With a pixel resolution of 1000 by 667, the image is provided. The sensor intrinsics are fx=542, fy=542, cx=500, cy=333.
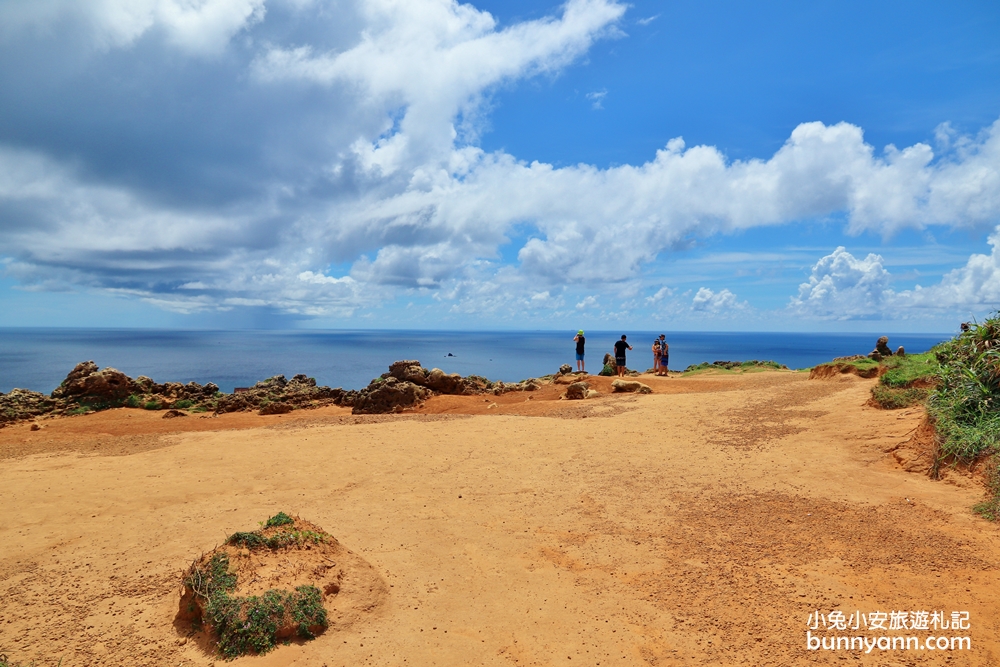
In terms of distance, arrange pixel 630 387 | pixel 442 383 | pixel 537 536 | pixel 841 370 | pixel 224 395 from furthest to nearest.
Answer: pixel 224 395 → pixel 442 383 → pixel 630 387 → pixel 841 370 → pixel 537 536

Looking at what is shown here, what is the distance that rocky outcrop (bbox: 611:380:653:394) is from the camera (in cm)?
1944

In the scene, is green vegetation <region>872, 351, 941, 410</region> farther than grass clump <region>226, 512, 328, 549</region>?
Yes

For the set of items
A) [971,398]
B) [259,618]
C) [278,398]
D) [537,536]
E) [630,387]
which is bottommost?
[537,536]

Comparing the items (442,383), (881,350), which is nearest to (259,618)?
(442,383)

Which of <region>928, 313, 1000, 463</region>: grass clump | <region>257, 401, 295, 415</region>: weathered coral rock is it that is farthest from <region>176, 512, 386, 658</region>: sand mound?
<region>257, 401, 295, 415</region>: weathered coral rock

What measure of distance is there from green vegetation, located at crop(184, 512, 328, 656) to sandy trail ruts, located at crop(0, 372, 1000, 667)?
0.62 feet

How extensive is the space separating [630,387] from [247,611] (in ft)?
53.8

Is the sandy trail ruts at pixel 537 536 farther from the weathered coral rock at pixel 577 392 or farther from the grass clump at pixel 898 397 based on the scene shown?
the weathered coral rock at pixel 577 392

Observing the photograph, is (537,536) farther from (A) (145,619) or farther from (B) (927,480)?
(B) (927,480)

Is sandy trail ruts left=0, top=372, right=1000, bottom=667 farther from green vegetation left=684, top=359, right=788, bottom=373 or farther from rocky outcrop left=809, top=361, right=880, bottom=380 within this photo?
green vegetation left=684, top=359, right=788, bottom=373

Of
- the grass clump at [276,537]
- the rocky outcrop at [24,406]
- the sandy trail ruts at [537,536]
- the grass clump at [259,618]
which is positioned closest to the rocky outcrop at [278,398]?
the rocky outcrop at [24,406]

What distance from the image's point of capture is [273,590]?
5129 mm

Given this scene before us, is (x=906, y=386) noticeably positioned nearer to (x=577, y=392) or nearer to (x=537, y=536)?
(x=577, y=392)

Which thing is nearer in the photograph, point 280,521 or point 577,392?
point 280,521
